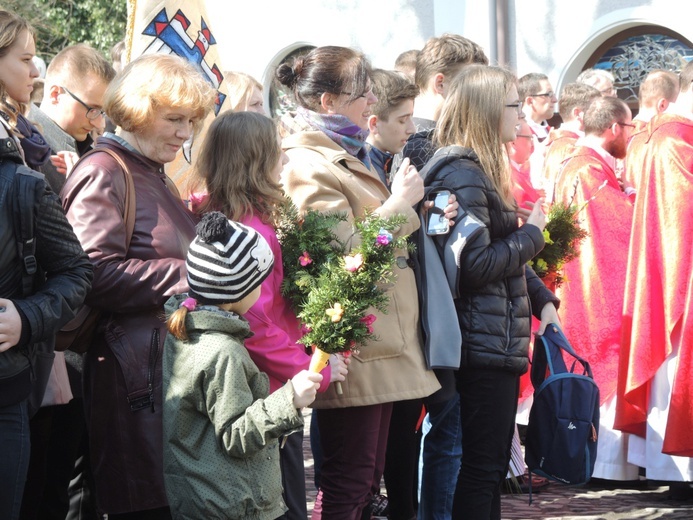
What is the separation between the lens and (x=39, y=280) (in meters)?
3.18

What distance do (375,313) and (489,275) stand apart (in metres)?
0.50

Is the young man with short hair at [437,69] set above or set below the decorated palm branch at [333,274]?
above

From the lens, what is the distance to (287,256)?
3.67 m

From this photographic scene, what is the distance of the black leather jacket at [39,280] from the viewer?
117 inches

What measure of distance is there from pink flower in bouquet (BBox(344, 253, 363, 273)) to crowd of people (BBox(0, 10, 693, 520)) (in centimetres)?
27

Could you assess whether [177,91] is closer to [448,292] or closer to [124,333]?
[124,333]

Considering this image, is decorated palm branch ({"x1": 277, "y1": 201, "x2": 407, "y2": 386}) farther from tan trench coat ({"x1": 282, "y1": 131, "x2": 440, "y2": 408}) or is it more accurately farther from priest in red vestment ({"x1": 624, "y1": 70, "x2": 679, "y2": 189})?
priest in red vestment ({"x1": 624, "y1": 70, "x2": 679, "y2": 189})

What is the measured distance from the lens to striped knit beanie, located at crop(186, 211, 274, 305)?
10.0 ft

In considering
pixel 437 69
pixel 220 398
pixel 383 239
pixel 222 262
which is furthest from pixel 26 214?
pixel 437 69

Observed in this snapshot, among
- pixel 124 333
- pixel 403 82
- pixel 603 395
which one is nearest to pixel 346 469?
pixel 124 333

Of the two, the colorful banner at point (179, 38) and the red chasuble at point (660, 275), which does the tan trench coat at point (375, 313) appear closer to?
the colorful banner at point (179, 38)

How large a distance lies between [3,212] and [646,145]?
4.14 metres

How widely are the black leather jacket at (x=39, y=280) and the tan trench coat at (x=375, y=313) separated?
994 millimetres

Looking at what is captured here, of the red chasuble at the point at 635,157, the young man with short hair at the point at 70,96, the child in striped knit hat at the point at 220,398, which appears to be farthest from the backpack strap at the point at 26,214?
the red chasuble at the point at 635,157
